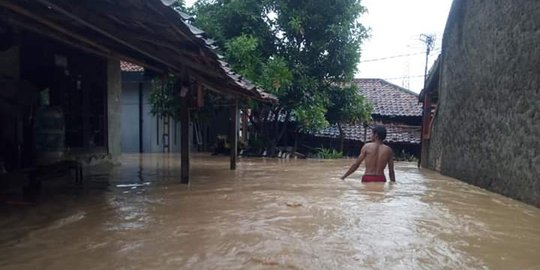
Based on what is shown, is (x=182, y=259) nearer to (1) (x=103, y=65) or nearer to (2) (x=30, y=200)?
(2) (x=30, y=200)

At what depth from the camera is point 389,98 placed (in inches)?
944

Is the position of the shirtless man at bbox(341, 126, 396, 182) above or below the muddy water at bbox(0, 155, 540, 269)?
above

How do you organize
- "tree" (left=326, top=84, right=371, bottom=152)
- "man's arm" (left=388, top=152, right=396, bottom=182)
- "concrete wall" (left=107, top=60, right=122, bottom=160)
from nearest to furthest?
1. "man's arm" (left=388, top=152, right=396, bottom=182)
2. "concrete wall" (left=107, top=60, right=122, bottom=160)
3. "tree" (left=326, top=84, right=371, bottom=152)

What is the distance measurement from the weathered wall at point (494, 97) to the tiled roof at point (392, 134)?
27.5 ft

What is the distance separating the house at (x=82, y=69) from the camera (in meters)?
4.65

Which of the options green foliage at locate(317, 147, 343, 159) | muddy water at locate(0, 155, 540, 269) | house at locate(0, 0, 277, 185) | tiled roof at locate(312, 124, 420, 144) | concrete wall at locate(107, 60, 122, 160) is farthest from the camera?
tiled roof at locate(312, 124, 420, 144)

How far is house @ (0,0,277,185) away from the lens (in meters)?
4.65

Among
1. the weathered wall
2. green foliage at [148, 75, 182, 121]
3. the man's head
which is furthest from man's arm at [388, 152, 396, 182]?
green foliage at [148, 75, 182, 121]

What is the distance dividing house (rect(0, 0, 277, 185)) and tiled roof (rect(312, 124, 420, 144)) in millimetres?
10039

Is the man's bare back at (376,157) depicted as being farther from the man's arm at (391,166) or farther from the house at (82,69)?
the house at (82,69)

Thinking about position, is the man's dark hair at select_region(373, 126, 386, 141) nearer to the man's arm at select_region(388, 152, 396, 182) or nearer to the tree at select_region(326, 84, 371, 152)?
the man's arm at select_region(388, 152, 396, 182)

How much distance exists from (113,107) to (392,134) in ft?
45.8

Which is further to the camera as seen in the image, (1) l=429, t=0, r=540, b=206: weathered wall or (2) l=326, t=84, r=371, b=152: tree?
(2) l=326, t=84, r=371, b=152: tree

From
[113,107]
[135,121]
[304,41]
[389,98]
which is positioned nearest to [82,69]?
[113,107]
